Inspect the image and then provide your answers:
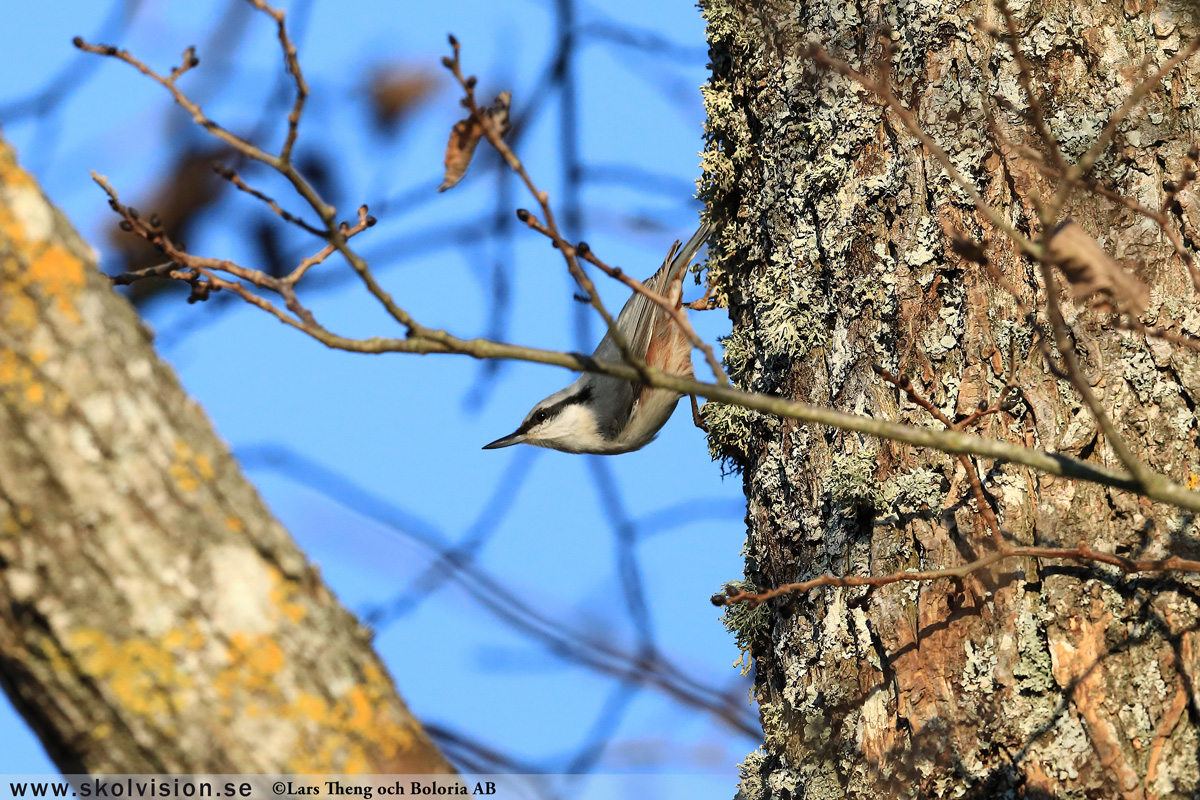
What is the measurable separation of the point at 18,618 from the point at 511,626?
6.41ft

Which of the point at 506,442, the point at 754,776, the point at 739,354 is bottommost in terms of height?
the point at 754,776

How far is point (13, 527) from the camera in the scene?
109 centimetres

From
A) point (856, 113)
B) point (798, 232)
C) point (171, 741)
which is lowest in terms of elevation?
point (171, 741)

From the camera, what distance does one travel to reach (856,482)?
6.66 ft

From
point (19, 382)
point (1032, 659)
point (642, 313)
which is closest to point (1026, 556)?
point (1032, 659)

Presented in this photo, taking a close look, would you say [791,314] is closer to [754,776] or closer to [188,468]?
[754,776]

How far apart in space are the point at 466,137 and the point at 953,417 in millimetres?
1026

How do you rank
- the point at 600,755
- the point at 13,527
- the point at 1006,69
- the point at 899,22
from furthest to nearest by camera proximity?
the point at 600,755
the point at 899,22
the point at 1006,69
the point at 13,527

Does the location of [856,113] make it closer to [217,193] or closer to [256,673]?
[256,673]

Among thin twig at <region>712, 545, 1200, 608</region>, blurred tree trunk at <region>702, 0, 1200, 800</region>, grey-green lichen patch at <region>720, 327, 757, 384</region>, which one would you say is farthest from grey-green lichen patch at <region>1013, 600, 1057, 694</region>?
grey-green lichen patch at <region>720, 327, 757, 384</region>

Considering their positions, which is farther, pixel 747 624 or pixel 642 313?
pixel 642 313

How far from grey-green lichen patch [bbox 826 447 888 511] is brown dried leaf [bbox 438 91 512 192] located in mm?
958

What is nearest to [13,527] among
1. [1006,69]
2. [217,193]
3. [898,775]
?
[898,775]

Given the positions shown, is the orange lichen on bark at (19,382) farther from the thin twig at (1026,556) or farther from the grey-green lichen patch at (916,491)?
the grey-green lichen patch at (916,491)
